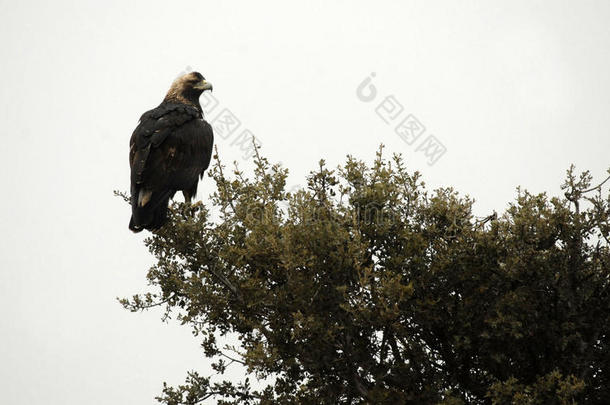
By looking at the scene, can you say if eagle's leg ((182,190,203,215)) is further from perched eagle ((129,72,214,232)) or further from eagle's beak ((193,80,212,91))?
eagle's beak ((193,80,212,91))

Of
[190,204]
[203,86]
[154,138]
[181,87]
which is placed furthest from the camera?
[181,87]

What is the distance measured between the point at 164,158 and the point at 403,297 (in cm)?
532

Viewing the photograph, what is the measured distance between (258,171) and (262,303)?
212cm

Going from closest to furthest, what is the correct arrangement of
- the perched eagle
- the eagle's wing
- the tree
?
the tree < the perched eagle < the eagle's wing

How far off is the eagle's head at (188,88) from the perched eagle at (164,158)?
561 mm

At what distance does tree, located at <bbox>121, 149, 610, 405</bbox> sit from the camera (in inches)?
298

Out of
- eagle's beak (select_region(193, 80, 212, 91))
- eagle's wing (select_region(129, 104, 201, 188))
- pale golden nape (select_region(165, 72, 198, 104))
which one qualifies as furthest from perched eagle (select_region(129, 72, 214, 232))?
eagle's beak (select_region(193, 80, 212, 91))

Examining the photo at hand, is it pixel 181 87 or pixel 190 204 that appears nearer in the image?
pixel 190 204

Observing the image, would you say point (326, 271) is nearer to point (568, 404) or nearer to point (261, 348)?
point (261, 348)

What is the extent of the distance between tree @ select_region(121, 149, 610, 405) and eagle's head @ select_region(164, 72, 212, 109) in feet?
16.2

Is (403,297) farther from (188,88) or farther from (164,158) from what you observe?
(188,88)

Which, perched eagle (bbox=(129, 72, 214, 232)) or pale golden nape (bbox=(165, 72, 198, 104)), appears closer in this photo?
perched eagle (bbox=(129, 72, 214, 232))

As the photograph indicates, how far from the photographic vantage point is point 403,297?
283 inches

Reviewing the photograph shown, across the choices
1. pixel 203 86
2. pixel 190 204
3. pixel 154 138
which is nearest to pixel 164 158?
pixel 154 138
